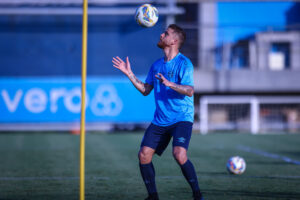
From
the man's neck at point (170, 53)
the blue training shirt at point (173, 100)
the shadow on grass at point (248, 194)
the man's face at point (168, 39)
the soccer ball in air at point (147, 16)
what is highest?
the soccer ball in air at point (147, 16)

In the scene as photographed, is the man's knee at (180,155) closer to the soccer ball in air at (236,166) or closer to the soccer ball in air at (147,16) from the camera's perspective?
the soccer ball in air at (147,16)

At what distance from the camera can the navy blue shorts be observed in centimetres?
551

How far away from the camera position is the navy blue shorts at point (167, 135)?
18.1 feet

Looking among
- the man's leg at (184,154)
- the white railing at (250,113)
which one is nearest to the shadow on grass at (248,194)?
the man's leg at (184,154)

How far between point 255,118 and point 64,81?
335 inches

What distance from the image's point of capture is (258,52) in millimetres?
23031

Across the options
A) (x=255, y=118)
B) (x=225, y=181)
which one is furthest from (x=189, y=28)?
(x=225, y=181)

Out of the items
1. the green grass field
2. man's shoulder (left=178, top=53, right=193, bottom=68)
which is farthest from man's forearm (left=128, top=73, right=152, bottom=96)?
the green grass field

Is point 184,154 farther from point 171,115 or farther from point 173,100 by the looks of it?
point 173,100

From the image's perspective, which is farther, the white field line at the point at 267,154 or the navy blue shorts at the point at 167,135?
the white field line at the point at 267,154

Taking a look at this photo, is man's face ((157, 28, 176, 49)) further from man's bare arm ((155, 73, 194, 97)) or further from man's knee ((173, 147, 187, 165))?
man's knee ((173, 147, 187, 165))

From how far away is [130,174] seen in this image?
852 centimetres

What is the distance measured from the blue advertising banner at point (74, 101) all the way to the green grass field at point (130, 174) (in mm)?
6607

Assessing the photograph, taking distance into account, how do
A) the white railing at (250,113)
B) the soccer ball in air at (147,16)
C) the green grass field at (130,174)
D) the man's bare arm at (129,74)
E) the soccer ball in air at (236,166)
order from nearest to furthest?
the man's bare arm at (129,74)
the soccer ball in air at (147,16)
the green grass field at (130,174)
the soccer ball in air at (236,166)
the white railing at (250,113)
